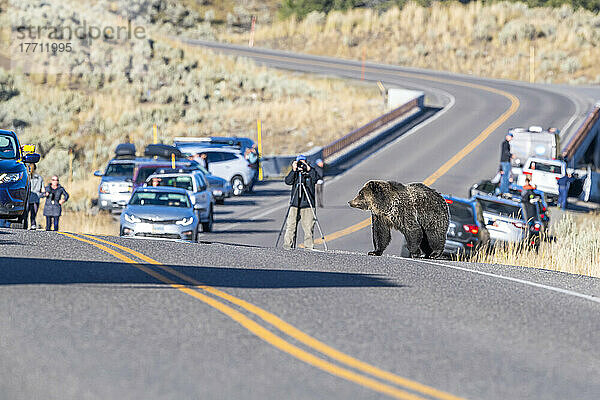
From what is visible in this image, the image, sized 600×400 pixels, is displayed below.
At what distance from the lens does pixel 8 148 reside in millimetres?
16328

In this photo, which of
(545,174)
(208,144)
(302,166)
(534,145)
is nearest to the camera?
(302,166)

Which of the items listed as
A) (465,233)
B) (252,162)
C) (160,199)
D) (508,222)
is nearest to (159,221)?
(160,199)

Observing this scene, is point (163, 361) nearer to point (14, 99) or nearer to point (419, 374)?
point (419, 374)

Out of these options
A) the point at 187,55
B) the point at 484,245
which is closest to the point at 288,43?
the point at 187,55

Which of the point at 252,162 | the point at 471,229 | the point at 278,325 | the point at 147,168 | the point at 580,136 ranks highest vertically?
the point at 278,325

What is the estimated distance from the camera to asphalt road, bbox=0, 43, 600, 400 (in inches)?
253

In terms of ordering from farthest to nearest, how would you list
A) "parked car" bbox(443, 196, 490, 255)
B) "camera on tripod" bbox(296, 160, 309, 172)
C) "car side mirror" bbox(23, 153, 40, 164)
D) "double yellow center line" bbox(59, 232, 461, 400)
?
1. "parked car" bbox(443, 196, 490, 255)
2. "camera on tripod" bbox(296, 160, 309, 172)
3. "car side mirror" bbox(23, 153, 40, 164)
4. "double yellow center line" bbox(59, 232, 461, 400)

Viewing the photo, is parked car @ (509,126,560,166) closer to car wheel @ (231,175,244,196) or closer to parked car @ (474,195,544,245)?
car wheel @ (231,175,244,196)

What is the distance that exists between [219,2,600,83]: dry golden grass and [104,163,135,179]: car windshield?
42696mm

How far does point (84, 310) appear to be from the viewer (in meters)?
8.25

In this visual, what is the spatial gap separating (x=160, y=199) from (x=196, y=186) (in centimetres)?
360

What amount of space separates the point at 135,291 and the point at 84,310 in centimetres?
94

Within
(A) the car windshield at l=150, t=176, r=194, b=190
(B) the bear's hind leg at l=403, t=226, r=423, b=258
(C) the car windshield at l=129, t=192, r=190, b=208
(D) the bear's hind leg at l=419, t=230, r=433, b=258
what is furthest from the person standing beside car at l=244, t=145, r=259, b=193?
(B) the bear's hind leg at l=403, t=226, r=423, b=258

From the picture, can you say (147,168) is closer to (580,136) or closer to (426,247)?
(426,247)
